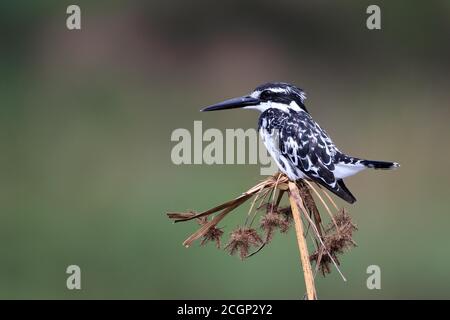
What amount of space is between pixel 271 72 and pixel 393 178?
7.33 ft

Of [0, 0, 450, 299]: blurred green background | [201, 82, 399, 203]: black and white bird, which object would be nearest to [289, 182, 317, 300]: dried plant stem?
[201, 82, 399, 203]: black and white bird

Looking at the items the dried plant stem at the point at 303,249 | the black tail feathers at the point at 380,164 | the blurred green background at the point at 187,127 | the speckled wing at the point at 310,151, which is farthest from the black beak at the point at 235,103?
the blurred green background at the point at 187,127

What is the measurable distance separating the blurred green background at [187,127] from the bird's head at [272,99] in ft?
8.05

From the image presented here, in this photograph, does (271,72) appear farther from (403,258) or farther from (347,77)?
(403,258)

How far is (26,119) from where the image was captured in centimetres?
1005

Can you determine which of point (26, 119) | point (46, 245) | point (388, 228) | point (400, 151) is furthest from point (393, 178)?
point (26, 119)

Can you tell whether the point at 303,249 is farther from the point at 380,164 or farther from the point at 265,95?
the point at 265,95

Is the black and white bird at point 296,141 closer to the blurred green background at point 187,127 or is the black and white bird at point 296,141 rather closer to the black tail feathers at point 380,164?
the black tail feathers at point 380,164

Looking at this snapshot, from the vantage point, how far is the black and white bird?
13.3 feet

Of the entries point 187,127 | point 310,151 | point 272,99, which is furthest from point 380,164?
point 187,127

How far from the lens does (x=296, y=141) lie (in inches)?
168

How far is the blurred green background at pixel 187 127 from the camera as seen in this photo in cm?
710

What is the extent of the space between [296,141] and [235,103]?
36 centimetres

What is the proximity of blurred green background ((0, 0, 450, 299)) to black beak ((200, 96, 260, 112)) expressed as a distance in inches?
98.3
